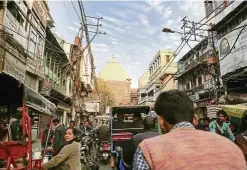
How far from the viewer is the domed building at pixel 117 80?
72000 millimetres

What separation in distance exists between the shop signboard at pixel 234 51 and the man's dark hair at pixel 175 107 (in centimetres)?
1416

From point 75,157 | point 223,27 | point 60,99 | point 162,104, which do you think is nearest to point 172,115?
point 162,104

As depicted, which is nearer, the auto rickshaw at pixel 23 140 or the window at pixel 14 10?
the auto rickshaw at pixel 23 140

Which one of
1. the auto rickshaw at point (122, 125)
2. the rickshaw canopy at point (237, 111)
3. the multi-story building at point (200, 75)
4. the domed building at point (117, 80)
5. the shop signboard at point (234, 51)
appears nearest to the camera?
the rickshaw canopy at point (237, 111)

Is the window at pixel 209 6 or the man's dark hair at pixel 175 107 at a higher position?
the window at pixel 209 6

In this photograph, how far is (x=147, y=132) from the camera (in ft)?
11.9

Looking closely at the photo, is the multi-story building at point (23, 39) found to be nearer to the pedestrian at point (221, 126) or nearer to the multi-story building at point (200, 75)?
the pedestrian at point (221, 126)

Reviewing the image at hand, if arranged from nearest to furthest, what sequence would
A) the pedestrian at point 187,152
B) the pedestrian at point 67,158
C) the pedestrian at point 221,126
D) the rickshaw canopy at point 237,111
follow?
the pedestrian at point 187,152 → the pedestrian at point 67,158 → the pedestrian at point 221,126 → the rickshaw canopy at point 237,111

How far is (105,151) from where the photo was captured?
1033 cm

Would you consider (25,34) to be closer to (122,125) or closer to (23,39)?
(23,39)

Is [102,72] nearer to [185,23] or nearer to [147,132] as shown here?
[185,23]

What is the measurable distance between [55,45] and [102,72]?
58775mm

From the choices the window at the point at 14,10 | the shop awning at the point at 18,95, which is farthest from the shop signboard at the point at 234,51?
the shop awning at the point at 18,95

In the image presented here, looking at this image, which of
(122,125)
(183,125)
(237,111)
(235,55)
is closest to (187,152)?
(183,125)
